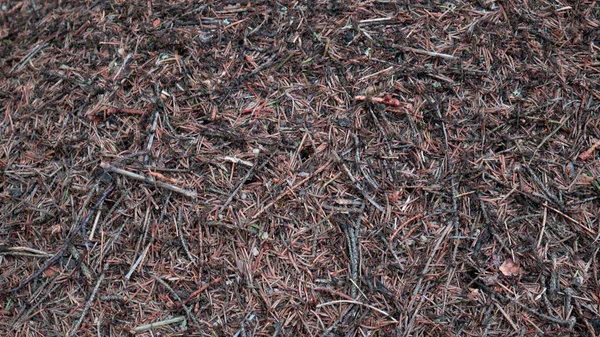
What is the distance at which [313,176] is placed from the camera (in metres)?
1.96

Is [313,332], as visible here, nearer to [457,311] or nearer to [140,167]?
[457,311]

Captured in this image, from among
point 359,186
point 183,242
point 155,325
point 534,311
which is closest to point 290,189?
point 359,186

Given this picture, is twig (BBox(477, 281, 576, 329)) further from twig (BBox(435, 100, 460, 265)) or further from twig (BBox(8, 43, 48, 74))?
twig (BBox(8, 43, 48, 74))

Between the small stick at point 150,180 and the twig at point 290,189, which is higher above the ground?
the small stick at point 150,180

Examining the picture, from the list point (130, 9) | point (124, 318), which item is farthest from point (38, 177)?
point (130, 9)

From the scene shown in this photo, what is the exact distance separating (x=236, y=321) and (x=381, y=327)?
1.73 feet

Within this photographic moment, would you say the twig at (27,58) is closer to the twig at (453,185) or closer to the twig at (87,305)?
the twig at (87,305)

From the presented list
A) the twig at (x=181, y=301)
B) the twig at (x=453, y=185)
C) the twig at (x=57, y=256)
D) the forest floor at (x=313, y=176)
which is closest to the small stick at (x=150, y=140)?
the forest floor at (x=313, y=176)

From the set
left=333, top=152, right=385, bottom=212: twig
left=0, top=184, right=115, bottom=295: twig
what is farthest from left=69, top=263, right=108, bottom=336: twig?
left=333, top=152, right=385, bottom=212: twig

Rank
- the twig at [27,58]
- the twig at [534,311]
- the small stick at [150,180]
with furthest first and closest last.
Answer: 1. the twig at [27,58]
2. the small stick at [150,180]
3. the twig at [534,311]

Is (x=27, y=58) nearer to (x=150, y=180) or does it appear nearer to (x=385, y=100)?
(x=150, y=180)

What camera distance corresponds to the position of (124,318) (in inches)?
74.0

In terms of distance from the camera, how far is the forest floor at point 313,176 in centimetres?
187

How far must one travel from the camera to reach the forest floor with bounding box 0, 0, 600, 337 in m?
1.87
